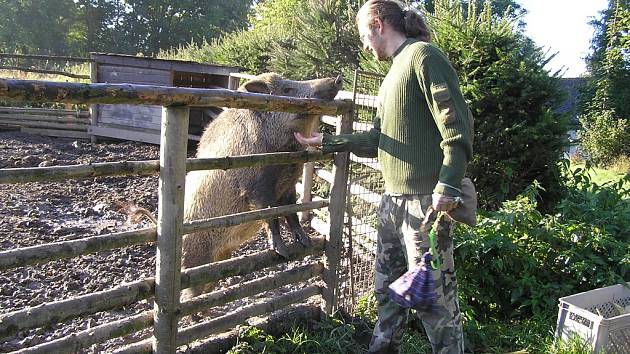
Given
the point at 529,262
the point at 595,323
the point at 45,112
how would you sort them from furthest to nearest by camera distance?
the point at 45,112, the point at 529,262, the point at 595,323

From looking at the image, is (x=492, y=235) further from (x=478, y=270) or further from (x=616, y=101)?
(x=616, y=101)

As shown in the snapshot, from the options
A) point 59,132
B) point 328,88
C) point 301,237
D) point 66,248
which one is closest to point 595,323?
point 301,237

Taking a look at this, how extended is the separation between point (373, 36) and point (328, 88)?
166 cm

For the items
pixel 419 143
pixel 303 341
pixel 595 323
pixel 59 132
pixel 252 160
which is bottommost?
pixel 303 341

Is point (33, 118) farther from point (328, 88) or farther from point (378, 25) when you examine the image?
point (378, 25)

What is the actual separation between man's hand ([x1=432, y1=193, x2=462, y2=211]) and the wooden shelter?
9702 mm

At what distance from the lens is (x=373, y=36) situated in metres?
2.84

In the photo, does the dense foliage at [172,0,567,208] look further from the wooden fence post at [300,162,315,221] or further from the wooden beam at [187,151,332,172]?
the wooden beam at [187,151,332,172]

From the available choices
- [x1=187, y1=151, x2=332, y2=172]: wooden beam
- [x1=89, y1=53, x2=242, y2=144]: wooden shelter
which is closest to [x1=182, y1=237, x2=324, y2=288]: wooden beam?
[x1=187, y1=151, x2=332, y2=172]: wooden beam

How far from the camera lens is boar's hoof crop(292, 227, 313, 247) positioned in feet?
12.8

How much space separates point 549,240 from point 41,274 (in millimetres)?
4634

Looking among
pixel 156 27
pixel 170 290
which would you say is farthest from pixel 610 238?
pixel 156 27

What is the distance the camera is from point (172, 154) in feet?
9.18

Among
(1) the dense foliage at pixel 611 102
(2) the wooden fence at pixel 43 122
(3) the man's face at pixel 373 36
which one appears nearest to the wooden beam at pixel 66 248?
(3) the man's face at pixel 373 36
